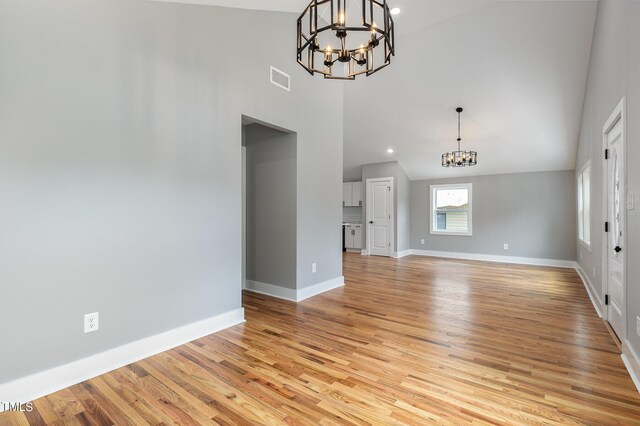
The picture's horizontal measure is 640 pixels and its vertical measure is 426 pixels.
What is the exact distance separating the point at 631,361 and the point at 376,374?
5.94 ft

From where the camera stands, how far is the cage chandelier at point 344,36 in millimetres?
1770

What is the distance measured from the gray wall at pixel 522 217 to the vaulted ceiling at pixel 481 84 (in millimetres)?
310

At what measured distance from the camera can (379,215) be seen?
8.28 metres

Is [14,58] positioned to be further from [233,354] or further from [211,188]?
[233,354]

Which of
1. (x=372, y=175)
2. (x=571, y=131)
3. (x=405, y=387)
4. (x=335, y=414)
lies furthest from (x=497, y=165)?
(x=335, y=414)

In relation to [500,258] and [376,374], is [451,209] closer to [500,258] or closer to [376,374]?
[500,258]

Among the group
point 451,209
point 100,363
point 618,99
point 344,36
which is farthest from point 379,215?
point 100,363

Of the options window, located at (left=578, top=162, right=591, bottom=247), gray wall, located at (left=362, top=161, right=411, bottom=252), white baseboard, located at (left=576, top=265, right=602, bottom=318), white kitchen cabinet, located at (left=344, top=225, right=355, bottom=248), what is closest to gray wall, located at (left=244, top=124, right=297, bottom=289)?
white baseboard, located at (left=576, top=265, right=602, bottom=318)

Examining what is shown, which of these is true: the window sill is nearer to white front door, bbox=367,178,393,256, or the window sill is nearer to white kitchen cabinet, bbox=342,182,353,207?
white front door, bbox=367,178,393,256

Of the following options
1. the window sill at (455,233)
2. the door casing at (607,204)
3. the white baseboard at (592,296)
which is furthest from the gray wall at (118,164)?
the window sill at (455,233)

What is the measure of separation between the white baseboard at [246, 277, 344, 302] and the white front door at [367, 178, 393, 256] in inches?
149

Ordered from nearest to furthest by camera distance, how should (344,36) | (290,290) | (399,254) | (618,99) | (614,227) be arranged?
(344,36) < (618,99) < (614,227) < (290,290) < (399,254)

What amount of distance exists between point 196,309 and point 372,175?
6416 mm

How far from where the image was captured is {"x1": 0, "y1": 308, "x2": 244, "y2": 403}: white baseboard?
1.89 meters
